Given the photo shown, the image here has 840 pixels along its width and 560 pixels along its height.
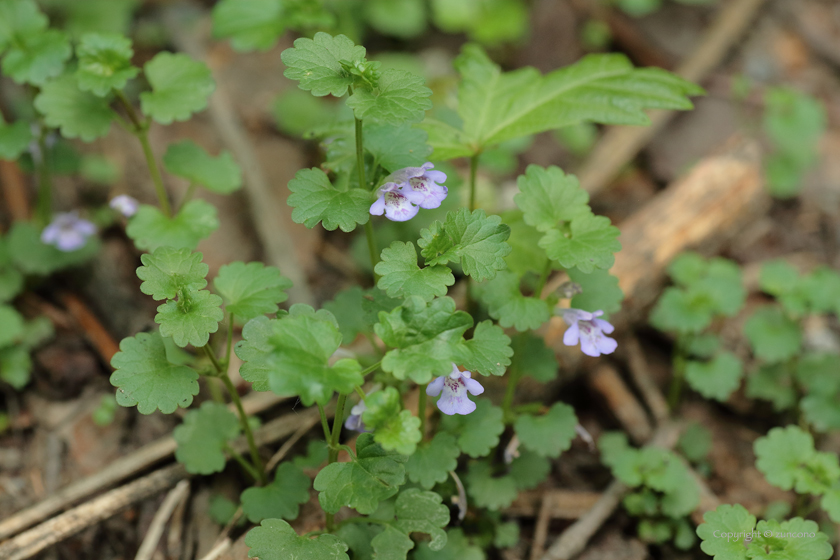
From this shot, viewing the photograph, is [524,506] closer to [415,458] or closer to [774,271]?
[415,458]

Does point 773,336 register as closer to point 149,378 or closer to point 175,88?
point 149,378

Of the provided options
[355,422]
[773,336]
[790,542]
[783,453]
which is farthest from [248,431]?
[773,336]

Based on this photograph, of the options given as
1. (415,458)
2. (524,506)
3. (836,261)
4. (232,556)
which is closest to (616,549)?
(524,506)

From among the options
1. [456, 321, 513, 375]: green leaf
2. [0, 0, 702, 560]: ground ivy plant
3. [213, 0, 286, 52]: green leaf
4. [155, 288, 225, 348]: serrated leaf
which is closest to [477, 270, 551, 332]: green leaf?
[0, 0, 702, 560]: ground ivy plant

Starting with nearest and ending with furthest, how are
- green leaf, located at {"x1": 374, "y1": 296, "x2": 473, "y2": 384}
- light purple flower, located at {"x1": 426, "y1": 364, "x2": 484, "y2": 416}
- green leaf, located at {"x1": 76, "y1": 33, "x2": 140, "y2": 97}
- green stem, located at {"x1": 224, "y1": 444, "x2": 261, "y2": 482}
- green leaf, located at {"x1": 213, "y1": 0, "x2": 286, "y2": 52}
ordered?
green leaf, located at {"x1": 374, "y1": 296, "x2": 473, "y2": 384}
light purple flower, located at {"x1": 426, "y1": 364, "x2": 484, "y2": 416}
green stem, located at {"x1": 224, "y1": 444, "x2": 261, "y2": 482}
green leaf, located at {"x1": 76, "y1": 33, "x2": 140, "y2": 97}
green leaf, located at {"x1": 213, "y1": 0, "x2": 286, "y2": 52}

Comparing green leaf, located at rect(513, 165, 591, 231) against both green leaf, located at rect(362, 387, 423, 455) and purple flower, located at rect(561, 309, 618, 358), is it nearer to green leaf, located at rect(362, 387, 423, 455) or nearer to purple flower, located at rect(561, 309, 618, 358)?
purple flower, located at rect(561, 309, 618, 358)
